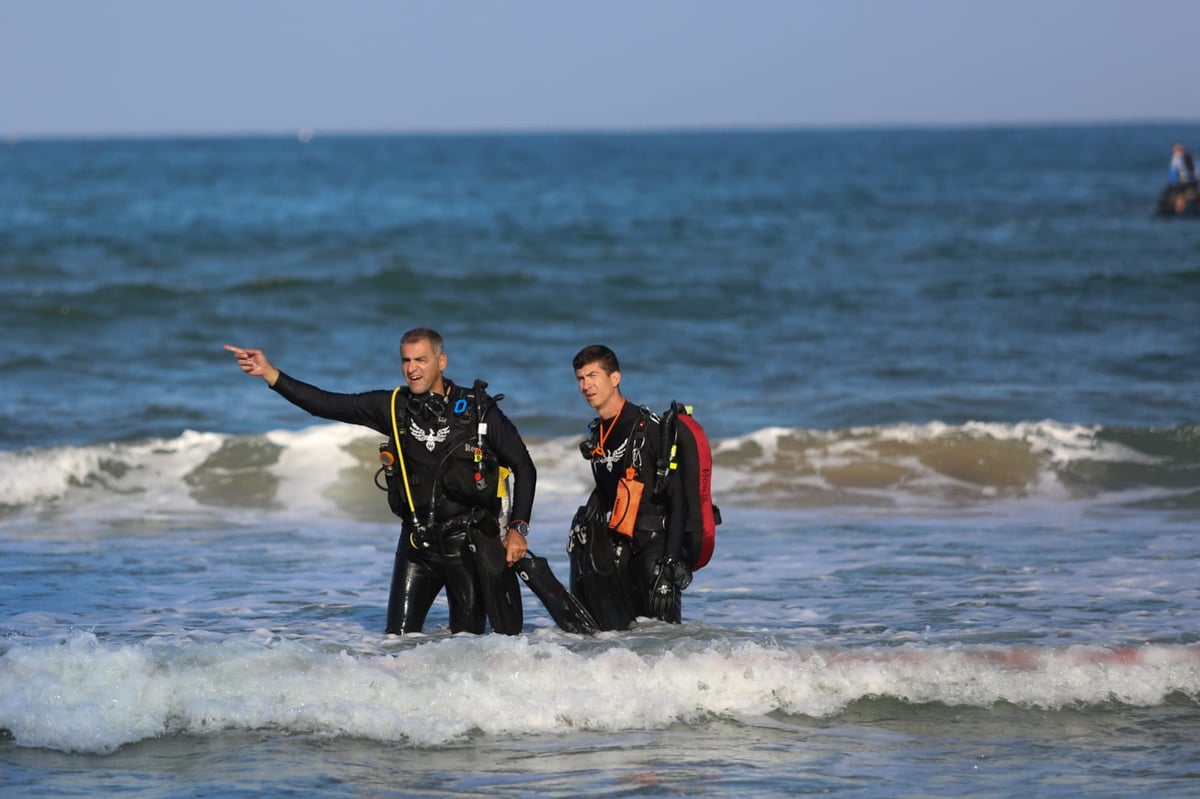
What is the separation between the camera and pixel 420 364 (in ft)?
24.0

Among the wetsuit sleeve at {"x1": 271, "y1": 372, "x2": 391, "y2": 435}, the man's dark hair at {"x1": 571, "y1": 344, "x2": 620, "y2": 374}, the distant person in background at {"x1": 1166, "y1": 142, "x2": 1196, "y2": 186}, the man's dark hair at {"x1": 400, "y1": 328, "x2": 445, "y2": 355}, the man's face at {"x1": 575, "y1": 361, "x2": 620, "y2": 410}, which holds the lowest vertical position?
the wetsuit sleeve at {"x1": 271, "y1": 372, "x2": 391, "y2": 435}

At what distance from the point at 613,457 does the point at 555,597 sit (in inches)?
31.4

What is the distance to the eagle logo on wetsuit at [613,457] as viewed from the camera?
7.58 metres

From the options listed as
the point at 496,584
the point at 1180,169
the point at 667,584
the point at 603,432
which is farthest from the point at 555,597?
the point at 1180,169

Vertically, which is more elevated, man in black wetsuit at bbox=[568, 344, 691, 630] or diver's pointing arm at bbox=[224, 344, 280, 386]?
diver's pointing arm at bbox=[224, 344, 280, 386]

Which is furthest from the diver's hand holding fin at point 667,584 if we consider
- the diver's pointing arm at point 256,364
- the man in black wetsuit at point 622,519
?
the diver's pointing arm at point 256,364

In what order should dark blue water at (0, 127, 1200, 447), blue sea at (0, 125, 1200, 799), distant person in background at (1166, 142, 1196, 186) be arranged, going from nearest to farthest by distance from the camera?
blue sea at (0, 125, 1200, 799) < dark blue water at (0, 127, 1200, 447) < distant person in background at (1166, 142, 1196, 186)

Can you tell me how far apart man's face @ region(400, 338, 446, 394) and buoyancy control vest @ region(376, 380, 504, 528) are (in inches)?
3.7

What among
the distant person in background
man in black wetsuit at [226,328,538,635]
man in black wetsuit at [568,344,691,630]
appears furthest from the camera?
the distant person in background

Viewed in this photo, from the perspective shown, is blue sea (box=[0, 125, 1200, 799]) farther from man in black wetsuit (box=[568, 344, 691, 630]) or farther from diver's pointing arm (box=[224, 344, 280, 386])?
diver's pointing arm (box=[224, 344, 280, 386])

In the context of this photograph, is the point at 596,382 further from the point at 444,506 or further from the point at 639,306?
the point at 639,306

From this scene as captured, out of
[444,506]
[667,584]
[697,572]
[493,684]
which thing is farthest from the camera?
[697,572]

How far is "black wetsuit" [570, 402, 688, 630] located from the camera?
7.55 metres

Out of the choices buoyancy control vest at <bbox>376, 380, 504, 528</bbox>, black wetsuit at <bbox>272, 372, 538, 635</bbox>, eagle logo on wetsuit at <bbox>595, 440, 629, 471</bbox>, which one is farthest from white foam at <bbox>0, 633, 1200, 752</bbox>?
eagle logo on wetsuit at <bbox>595, 440, 629, 471</bbox>
